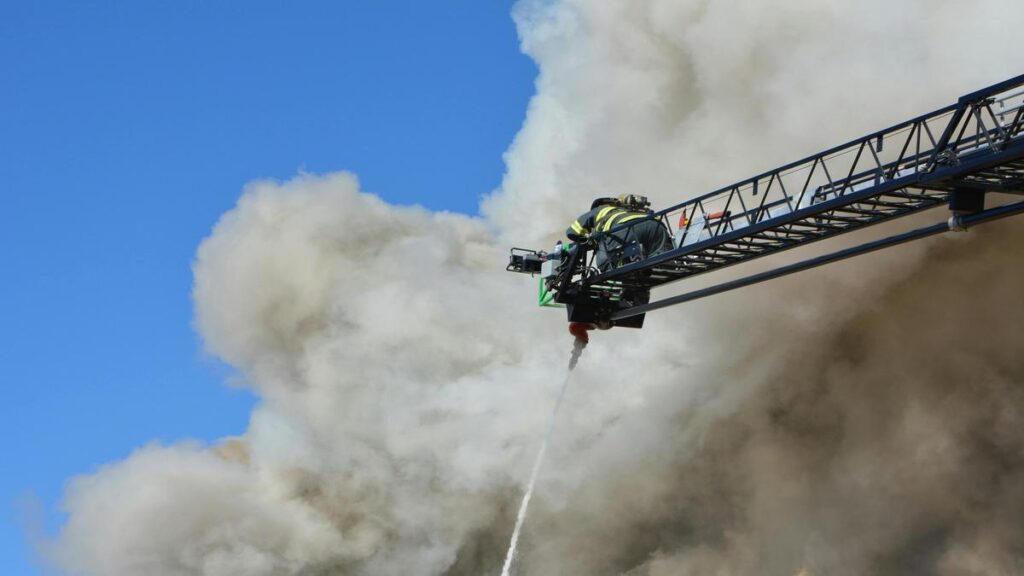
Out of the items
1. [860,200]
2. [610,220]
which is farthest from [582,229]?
[860,200]

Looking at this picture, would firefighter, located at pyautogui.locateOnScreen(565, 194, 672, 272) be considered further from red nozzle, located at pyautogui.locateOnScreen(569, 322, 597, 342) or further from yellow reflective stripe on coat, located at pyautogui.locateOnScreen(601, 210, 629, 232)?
red nozzle, located at pyautogui.locateOnScreen(569, 322, 597, 342)

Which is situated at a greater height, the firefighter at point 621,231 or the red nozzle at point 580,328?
the firefighter at point 621,231

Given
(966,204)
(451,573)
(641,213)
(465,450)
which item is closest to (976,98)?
(966,204)

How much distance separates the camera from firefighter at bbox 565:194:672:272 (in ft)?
84.4

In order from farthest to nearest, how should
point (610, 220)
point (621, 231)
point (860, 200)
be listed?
point (610, 220) < point (621, 231) < point (860, 200)

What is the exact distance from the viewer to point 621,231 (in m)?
26.1

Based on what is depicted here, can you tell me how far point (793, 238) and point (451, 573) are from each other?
70.5 feet

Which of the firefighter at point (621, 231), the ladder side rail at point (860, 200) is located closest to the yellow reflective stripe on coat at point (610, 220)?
the firefighter at point (621, 231)

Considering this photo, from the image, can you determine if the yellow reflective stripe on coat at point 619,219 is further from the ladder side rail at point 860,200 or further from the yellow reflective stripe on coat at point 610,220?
the ladder side rail at point 860,200

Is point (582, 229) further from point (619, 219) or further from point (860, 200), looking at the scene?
point (860, 200)

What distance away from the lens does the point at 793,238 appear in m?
23.9

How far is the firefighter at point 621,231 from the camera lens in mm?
25734

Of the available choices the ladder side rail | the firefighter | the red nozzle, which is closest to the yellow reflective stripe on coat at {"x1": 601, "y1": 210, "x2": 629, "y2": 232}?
the firefighter

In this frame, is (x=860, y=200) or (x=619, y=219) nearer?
(x=860, y=200)
